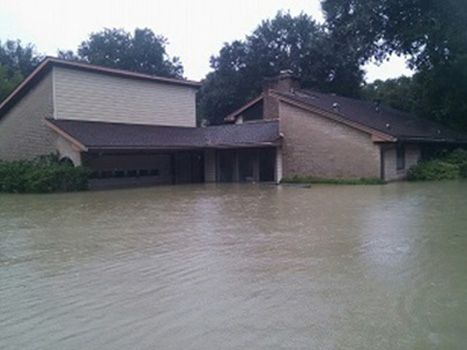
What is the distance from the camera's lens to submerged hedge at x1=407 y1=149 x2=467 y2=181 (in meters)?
24.6

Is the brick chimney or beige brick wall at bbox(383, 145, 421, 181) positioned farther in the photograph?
the brick chimney

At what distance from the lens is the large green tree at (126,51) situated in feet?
163

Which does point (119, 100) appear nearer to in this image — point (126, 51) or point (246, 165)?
point (246, 165)

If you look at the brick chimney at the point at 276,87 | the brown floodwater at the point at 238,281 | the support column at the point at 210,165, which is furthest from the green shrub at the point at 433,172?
the brown floodwater at the point at 238,281

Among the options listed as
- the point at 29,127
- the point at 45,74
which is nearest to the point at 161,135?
the point at 45,74

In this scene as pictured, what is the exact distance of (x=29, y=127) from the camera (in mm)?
25500

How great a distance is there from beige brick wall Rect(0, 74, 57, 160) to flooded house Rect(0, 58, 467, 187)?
54 mm

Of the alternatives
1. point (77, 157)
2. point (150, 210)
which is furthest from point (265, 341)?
point (77, 157)

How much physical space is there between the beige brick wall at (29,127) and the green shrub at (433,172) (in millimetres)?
17763

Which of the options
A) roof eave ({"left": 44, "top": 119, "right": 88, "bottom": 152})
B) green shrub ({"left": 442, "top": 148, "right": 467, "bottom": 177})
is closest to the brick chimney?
green shrub ({"left": 442, "top": 148, "right": 467, "bottom": 177})

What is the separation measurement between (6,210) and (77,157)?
311 inches

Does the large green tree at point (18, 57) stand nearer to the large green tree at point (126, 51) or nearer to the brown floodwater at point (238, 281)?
the large green tree at point (126, 51)

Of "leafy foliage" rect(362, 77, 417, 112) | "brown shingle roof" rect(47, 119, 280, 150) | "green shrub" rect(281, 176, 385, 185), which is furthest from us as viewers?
"leafy foliage" rect(362, 77, 417, 112)

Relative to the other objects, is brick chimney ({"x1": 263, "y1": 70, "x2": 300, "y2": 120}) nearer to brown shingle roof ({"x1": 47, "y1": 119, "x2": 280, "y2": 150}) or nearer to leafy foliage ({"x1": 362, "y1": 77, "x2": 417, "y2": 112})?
brown shingle roof ({"x1": 47, "y1": 119, "x2": 280, "y2": 150})
